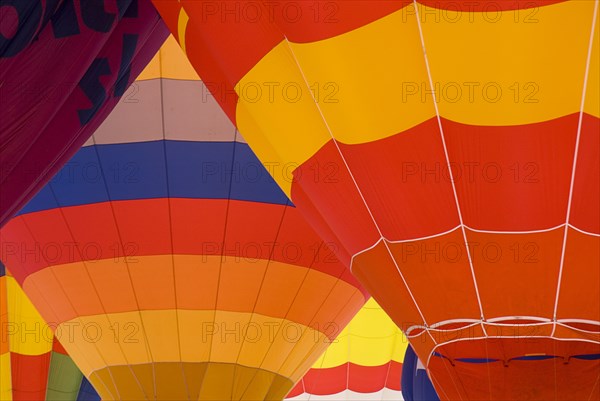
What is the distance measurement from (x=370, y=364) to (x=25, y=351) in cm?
247

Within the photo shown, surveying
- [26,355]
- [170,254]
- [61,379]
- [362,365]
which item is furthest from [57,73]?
[362,365]

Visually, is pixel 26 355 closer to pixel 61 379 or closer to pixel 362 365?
pixel 61 379

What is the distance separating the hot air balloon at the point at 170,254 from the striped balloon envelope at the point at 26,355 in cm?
155

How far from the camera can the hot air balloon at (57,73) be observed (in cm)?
386

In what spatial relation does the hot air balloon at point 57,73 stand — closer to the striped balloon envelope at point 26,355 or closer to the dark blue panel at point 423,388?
the dark blue panel at point 423,388

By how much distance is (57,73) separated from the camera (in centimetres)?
407

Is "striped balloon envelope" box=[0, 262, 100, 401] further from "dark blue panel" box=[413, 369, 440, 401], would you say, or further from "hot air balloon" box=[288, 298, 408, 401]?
"dark blue panel" box=[413, 369, 440, 401]

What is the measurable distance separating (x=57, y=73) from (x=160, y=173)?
1057 mm

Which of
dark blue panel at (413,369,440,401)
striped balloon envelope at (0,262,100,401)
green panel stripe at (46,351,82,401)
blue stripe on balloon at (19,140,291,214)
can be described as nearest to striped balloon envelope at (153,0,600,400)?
blue stripe on balloon at (19,140,291,214)

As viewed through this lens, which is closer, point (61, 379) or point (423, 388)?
point (423, 388)

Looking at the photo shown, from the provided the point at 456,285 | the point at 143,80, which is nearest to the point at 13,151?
the point at 143,80

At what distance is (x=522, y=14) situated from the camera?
3107 millimetres

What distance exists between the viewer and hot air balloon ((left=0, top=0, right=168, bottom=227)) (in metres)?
3.86

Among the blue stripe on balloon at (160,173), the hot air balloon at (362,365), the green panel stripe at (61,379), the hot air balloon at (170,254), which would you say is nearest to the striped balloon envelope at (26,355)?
the green panel stripe at (61,379)
